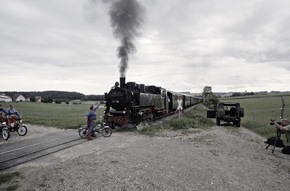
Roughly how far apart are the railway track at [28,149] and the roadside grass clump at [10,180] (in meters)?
0.78

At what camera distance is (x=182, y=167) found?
585cm

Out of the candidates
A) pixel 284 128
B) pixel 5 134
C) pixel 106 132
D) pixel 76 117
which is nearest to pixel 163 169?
pixel 284 128

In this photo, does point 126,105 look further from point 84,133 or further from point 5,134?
point 5,134

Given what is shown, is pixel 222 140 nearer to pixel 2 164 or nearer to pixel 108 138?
pixel 108 138

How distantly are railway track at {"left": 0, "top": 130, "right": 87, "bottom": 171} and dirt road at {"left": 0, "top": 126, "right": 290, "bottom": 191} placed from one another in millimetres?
564

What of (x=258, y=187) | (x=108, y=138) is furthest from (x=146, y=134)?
(x=258, y=187)

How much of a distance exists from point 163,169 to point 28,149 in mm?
5678

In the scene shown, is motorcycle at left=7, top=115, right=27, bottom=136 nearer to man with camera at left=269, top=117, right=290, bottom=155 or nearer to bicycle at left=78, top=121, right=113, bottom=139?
bicycle at left=78, top=121, right=113, bottom=139

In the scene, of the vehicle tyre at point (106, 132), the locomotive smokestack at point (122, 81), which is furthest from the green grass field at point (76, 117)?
the vehicle tyre at point (106, 132)

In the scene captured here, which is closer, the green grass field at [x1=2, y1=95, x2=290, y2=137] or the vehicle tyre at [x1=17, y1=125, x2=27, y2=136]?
the vehicle tyre at [x1=17, y1=125, x2=27, y2=136]

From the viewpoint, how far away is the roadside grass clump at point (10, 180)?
4.73 m

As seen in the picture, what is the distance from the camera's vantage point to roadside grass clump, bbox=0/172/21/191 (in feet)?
15.5

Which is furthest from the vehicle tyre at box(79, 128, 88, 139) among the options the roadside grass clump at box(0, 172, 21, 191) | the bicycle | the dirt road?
the roadside grass clump at box(0, 172, 21, 191)

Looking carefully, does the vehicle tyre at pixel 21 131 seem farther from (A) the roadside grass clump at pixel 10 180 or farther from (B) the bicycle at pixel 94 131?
(A) the roadside grass clump at pixel 10 180
